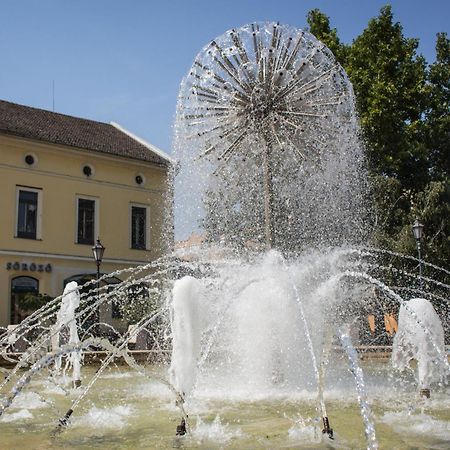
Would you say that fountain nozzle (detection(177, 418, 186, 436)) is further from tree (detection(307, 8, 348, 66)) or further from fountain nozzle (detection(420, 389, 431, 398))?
tree (detection(307, 8, 348, 66))

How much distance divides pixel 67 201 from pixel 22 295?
4.82 m

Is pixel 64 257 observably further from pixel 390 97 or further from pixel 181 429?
pixel 181 429

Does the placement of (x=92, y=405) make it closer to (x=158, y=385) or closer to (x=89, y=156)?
(x=158, y=385)

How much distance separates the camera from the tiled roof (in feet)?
92.3

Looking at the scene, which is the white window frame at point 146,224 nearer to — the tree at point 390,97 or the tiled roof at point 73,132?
the tiled roof at point 73,132

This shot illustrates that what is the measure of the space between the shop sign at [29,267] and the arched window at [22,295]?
0.45m

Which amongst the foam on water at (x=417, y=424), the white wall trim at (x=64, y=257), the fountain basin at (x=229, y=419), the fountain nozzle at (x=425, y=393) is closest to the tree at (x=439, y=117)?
the white wall trim at (x=64, y=257)

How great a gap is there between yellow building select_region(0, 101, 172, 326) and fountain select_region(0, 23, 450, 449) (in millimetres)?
14175

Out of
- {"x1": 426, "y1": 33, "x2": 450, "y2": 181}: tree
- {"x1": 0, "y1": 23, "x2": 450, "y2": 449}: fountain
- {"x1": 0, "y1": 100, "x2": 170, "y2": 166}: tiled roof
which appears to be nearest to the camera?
{"x1": 0, "y1": 23, "x2": 450, "y2": 449}: fountain

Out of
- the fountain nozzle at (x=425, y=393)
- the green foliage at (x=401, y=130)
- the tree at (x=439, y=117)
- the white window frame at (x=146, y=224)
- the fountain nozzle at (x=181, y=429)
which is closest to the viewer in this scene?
the fountain nozzle at (x=181, y=429)

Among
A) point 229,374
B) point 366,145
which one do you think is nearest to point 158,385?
point 229,374

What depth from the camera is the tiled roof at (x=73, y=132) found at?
92.3 ft

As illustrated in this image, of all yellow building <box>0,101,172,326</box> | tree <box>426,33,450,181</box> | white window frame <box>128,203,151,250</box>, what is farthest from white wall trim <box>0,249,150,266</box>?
tree <box>426,33,450,181</box>

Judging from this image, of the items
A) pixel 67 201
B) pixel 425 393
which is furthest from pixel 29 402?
pixel 67 201
